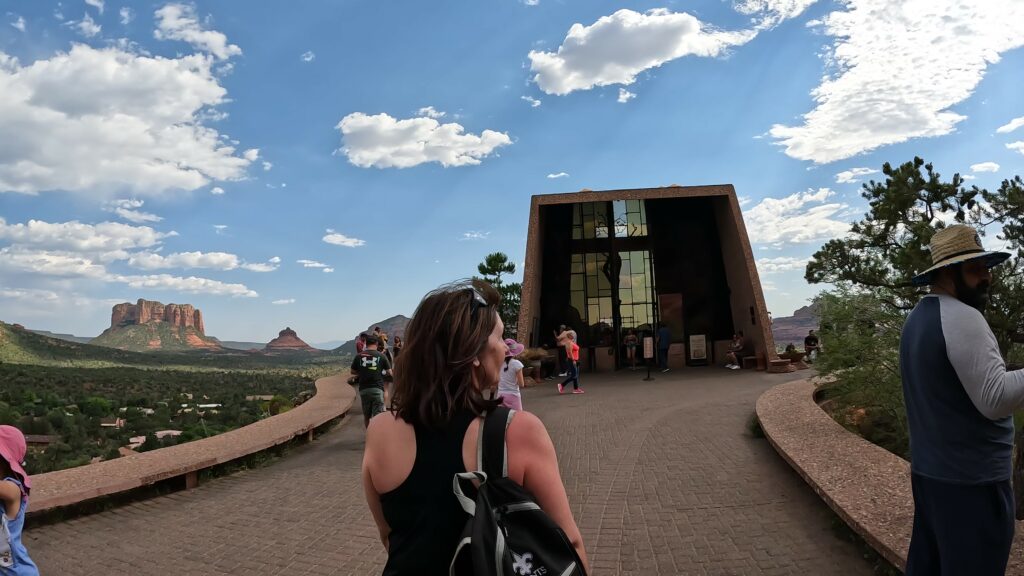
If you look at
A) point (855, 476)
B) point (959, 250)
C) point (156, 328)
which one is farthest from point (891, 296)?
point (156, 328)

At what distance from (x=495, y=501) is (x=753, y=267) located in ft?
65.8

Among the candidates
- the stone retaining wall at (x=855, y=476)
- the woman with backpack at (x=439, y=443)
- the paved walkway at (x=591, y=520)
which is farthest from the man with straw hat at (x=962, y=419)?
the paved walkway at (x=591, y=520)

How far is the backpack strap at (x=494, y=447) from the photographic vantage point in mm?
1563

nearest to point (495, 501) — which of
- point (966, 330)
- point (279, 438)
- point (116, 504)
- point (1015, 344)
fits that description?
point (966, 330)

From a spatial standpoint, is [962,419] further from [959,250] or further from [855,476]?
[855,476]

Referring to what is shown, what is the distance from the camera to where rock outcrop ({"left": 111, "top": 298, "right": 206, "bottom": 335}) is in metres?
156

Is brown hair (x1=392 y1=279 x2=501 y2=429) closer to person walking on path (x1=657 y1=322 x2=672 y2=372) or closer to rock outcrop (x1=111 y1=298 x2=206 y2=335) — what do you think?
person walking on path (x1=657 y1=322 x2=672 y2=372)

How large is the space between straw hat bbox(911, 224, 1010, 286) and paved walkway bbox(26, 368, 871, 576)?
274 centimetres

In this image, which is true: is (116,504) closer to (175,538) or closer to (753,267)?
(175,538)

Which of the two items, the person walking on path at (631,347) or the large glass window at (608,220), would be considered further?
the large glass window at (608,220)

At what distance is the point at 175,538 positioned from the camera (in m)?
5.76

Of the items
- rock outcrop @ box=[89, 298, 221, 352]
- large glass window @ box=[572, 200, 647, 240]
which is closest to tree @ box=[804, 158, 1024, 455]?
large glass window @ box=[572, 200, 647, 240]

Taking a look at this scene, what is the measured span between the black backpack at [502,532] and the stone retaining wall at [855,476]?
10.3ft

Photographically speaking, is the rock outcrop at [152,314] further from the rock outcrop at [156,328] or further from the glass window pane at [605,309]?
the glass window pane at [605,309]
